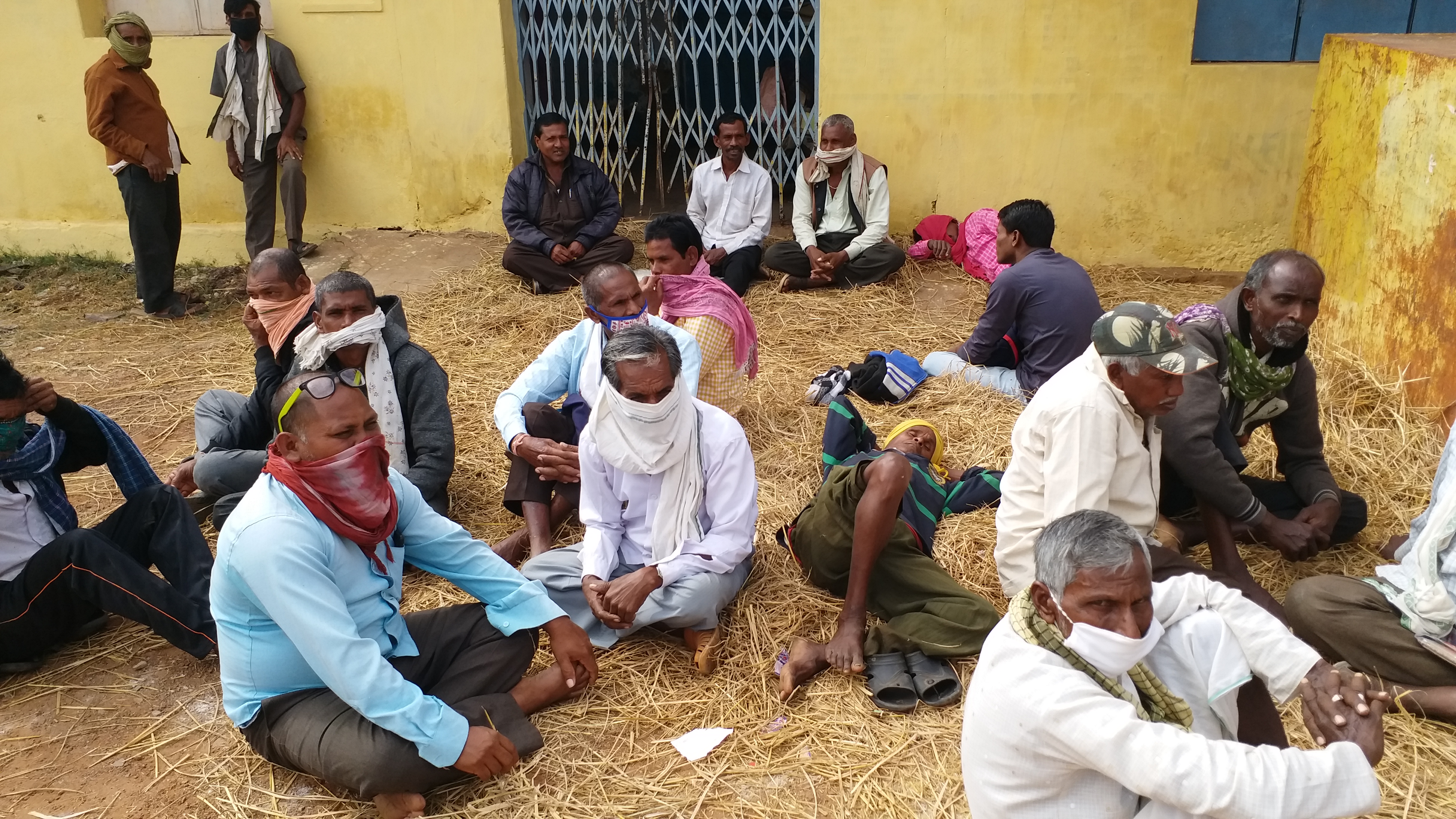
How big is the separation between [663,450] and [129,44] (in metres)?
6.06

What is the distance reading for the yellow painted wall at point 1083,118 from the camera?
23.8ft

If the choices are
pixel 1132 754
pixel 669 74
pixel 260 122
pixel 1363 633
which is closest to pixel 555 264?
pixel 669 74

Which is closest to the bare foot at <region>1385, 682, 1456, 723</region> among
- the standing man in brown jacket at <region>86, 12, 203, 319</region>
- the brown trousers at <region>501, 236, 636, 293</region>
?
the brown trousers at <region>501, 236, 636, 293</region>

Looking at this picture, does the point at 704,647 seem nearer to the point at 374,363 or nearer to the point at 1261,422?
the point at 374,363

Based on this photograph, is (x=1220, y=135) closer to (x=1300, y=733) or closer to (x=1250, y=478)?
(x=1250, y=478)

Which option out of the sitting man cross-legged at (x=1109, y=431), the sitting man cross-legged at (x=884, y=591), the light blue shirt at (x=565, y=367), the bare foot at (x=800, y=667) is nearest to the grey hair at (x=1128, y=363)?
the sitting man cross-legged at (x=1109, y=431)

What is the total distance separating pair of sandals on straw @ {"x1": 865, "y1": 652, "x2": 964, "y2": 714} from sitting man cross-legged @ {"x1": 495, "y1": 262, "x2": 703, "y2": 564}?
1.34 metres

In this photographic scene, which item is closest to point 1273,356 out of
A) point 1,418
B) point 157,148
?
point 1,418

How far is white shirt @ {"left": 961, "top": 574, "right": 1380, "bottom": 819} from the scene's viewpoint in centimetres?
187

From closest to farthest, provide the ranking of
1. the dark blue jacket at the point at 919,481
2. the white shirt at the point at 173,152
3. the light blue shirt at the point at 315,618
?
the light blue shirt at the point at 315,618
the dark blue jacket at the point at 919,481
the white shirt at the point at 173,152

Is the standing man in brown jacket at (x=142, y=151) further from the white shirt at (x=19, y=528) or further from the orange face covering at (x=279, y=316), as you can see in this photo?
the white shirt at (x=19, y=528)

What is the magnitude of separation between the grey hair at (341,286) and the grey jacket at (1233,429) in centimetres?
290

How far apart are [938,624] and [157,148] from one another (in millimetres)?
6746

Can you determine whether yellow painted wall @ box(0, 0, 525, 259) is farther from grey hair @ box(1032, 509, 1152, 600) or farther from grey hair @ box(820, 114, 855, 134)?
grey hair @ box(1032, 509, 1152, 600)
